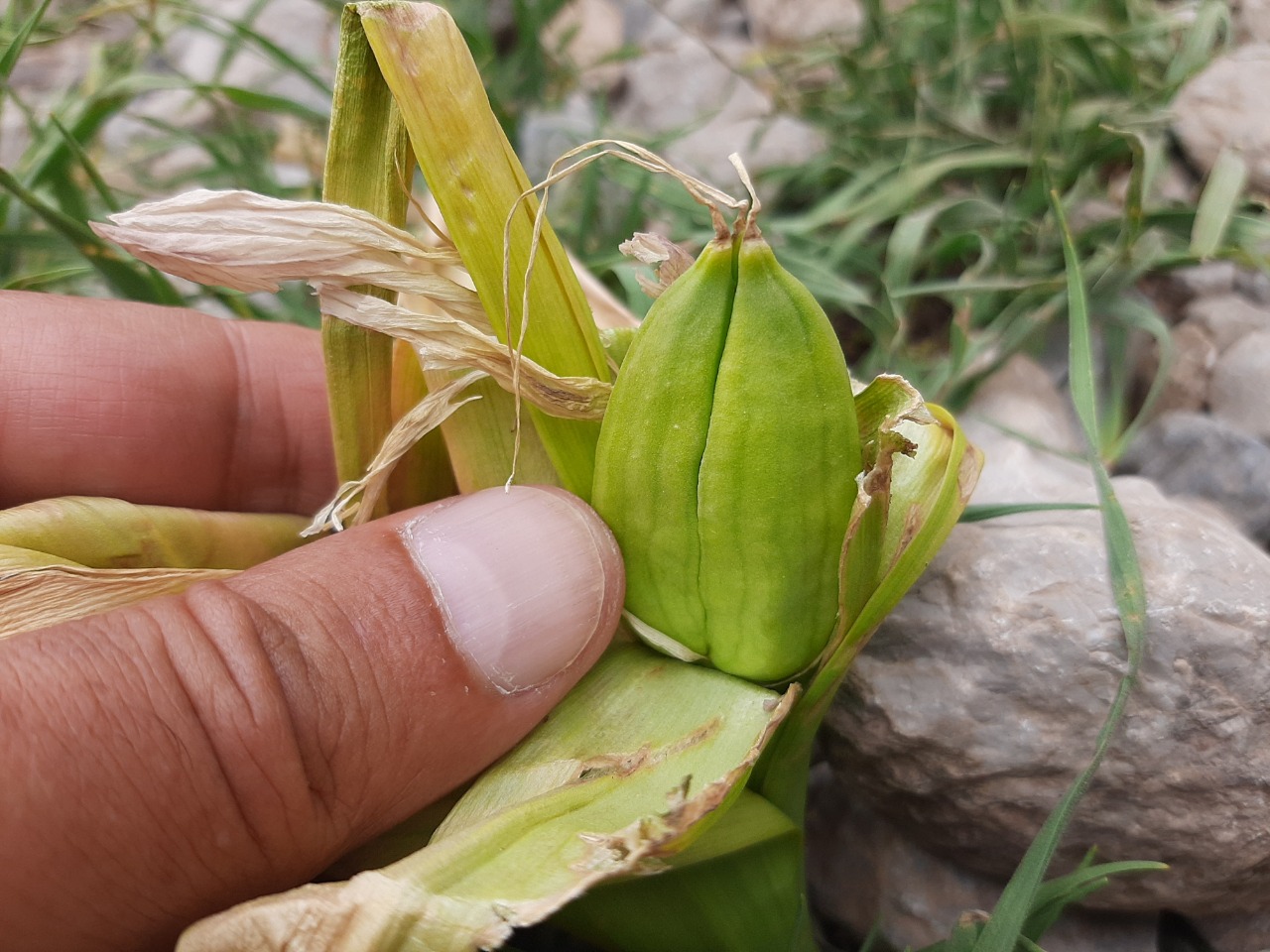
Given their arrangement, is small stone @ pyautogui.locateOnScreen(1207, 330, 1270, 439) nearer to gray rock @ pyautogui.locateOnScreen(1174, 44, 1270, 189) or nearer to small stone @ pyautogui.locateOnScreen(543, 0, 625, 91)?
gray rock @ pyautogui.locateOnScreen(1174, 44, 1270, 189)

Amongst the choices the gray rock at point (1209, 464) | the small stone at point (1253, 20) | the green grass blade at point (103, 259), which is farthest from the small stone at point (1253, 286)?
the green grass blade at point (103, 259)

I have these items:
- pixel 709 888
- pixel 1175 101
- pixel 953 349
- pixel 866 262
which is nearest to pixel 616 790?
pixel 709 888

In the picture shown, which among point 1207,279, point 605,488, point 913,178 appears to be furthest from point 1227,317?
point 605,488

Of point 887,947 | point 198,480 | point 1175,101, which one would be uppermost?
point 1175,101

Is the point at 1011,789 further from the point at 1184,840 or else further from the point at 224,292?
the point at 224,292

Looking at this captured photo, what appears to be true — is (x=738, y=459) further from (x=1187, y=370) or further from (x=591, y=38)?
(x=591, y=38)

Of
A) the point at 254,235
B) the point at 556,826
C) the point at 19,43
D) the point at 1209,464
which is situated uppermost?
the point at 19,43
